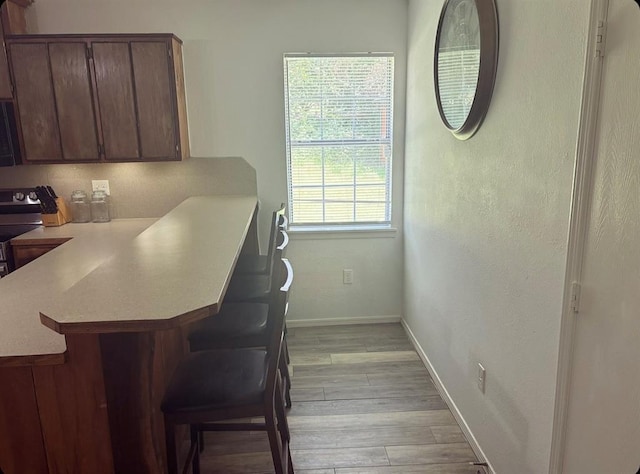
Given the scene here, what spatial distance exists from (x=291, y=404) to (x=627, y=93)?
7.24 feet

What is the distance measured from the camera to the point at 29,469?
1482mm

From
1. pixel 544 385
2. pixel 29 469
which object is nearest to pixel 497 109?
pixel 544 385

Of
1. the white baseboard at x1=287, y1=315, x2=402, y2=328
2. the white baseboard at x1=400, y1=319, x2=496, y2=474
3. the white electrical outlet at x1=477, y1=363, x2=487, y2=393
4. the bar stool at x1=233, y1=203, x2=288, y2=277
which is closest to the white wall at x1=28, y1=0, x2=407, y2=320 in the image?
the bar stool at x1=233, y1=203, x2=288, y2=277

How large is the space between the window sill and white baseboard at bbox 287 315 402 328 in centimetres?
67

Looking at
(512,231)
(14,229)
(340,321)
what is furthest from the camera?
(340,321)

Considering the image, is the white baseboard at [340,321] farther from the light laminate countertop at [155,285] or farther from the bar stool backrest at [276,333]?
the bar stool backrest at [276,333]

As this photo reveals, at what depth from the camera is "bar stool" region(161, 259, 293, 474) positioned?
1532mm

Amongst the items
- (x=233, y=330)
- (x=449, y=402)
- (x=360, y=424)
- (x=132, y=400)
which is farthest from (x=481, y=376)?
(x=132, y=400)

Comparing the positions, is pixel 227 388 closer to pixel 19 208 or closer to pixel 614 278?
pixel 614 278

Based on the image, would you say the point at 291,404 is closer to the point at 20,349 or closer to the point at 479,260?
the point at 479,260

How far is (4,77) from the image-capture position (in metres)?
2.97

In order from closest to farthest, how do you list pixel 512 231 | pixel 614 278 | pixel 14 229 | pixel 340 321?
pixel 614 278 < pixel 512 231 < pixel 14 229 < pixel 340 321

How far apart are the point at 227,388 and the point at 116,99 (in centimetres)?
228

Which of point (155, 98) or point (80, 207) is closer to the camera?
point (155, 98)
